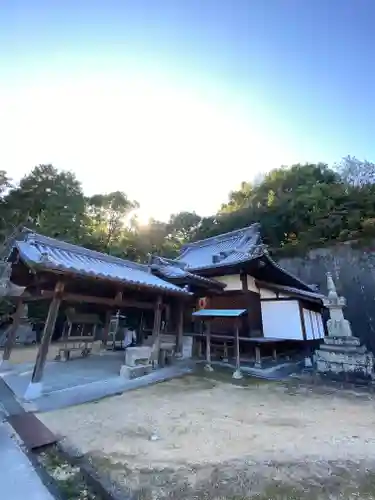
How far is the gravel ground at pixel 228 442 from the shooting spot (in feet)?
8.51

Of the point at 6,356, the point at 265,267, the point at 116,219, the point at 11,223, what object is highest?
the point at 116,219

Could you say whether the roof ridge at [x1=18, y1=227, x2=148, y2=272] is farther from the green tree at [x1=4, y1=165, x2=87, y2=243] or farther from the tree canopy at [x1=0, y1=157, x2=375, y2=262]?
the green tree at [x1=4, y1=165, x2=87, y2=243]

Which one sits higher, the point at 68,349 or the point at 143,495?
the point at 68,349

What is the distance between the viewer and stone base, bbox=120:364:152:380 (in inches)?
276

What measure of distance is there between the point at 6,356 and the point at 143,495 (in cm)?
747

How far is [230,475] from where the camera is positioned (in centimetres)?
275

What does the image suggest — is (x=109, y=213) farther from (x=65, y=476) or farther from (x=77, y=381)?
(x=65, y=476)

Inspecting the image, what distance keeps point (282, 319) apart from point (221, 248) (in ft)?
17.5

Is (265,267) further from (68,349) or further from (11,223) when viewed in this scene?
(11,223)

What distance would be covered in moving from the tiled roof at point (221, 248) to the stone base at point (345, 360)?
4.98 metres

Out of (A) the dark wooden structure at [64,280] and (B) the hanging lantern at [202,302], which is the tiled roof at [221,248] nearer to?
(B) the hanging lantern at [202,302]

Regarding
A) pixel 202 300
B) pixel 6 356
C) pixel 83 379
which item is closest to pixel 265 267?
pixel 202 300

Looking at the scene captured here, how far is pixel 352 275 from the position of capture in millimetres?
13781

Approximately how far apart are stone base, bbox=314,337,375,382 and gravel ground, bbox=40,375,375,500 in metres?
1.68
